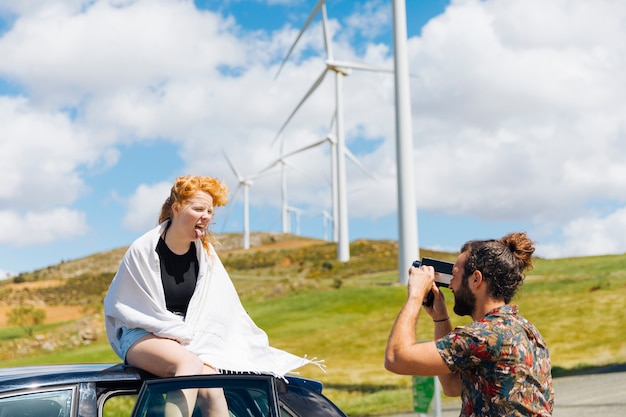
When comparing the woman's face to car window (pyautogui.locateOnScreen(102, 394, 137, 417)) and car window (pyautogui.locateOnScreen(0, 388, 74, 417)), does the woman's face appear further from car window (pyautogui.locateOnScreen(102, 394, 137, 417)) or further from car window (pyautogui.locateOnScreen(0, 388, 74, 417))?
car window (pyautogui.locateOnScreen(0, 388, 74, 417))

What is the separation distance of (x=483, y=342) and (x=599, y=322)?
84.3ft

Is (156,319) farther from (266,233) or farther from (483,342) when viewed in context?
(266,233)

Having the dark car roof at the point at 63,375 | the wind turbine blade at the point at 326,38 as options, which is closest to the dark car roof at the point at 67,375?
the dark car roof at the point at 63,375

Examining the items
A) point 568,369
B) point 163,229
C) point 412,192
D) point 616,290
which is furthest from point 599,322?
point 163,229

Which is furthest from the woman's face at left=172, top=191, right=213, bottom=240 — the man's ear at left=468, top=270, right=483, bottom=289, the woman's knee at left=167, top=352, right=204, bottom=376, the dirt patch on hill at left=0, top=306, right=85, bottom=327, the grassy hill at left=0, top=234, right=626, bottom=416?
the dirt patch on hill at left=0, top=306, right=85, bottom=327

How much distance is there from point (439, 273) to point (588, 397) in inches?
448

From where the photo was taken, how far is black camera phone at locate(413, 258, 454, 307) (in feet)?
11.7

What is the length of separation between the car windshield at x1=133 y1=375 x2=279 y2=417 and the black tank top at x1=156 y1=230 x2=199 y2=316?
92cm

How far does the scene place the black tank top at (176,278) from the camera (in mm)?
4395

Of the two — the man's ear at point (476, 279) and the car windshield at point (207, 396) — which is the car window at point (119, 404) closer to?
the car windshield at point (207, 396)

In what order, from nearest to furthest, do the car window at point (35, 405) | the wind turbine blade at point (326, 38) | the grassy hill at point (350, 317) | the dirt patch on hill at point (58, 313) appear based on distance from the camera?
the car window at point (35, 405) < the grassy hill at point (350, 317) < the wind turbine blade at point (326, 38) < the dirt patch on hill at point (58, 313)

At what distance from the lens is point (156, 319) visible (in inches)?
164

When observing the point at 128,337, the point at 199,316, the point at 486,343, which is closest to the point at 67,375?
the point at 128,337

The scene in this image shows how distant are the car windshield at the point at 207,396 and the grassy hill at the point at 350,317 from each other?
1057cm
